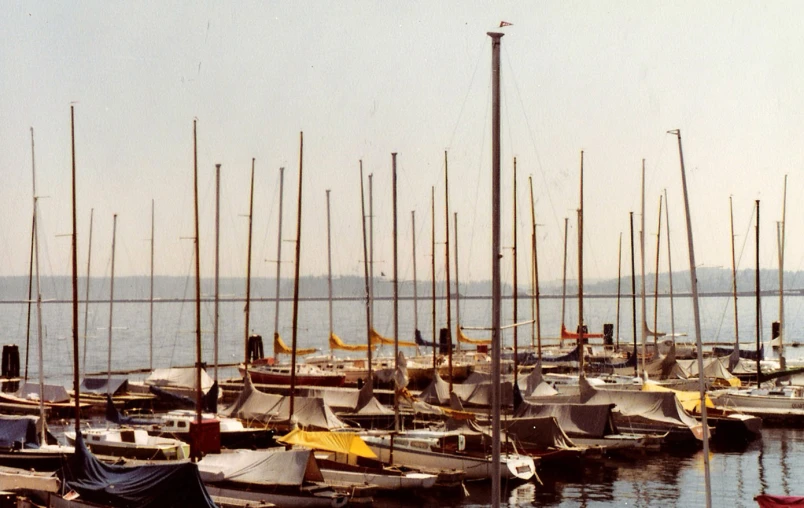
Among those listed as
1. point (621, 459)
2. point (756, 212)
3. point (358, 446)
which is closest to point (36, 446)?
point (358, 446)

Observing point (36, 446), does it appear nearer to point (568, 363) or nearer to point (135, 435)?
point (135, 435)

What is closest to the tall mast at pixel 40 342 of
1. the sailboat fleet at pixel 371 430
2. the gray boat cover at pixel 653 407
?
the sailboat fleet at pixel 371 430

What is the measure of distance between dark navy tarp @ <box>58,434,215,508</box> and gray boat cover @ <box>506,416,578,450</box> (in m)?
16.8

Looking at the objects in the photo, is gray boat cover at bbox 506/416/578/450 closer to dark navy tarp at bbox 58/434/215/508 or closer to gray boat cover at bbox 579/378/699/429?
gray boat cover at bbox 579/378/699/429

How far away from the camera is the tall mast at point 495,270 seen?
19922 millimetres

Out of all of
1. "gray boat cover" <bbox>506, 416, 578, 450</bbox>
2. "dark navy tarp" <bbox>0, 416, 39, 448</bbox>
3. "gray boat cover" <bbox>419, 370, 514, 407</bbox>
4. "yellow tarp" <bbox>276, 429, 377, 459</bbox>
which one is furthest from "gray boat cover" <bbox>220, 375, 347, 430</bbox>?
"gray boat cover" <bbox>419, 370, 514, 407</bbox>

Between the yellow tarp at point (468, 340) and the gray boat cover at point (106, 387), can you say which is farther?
the yellow tarp at point (468, 340)

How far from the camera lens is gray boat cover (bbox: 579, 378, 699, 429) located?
148 ft

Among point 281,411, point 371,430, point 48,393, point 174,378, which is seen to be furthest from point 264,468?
point 174,378

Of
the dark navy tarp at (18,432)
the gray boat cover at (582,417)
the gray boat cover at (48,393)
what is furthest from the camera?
the gray boat cover at (48,393)

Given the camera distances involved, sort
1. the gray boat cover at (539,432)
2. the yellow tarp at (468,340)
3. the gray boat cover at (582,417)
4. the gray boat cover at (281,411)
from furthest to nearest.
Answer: the yellow tarp at (468,340) < the gray boat cover at (582,417) < the gray boat cover at (281,411) < the gray boat cover at (539,432)

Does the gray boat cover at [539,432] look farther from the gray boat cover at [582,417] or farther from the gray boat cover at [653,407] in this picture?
the gray boat cover at [653,407]

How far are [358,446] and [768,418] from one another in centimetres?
2504

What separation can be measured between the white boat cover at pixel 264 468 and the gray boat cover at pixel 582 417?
14.2 m
